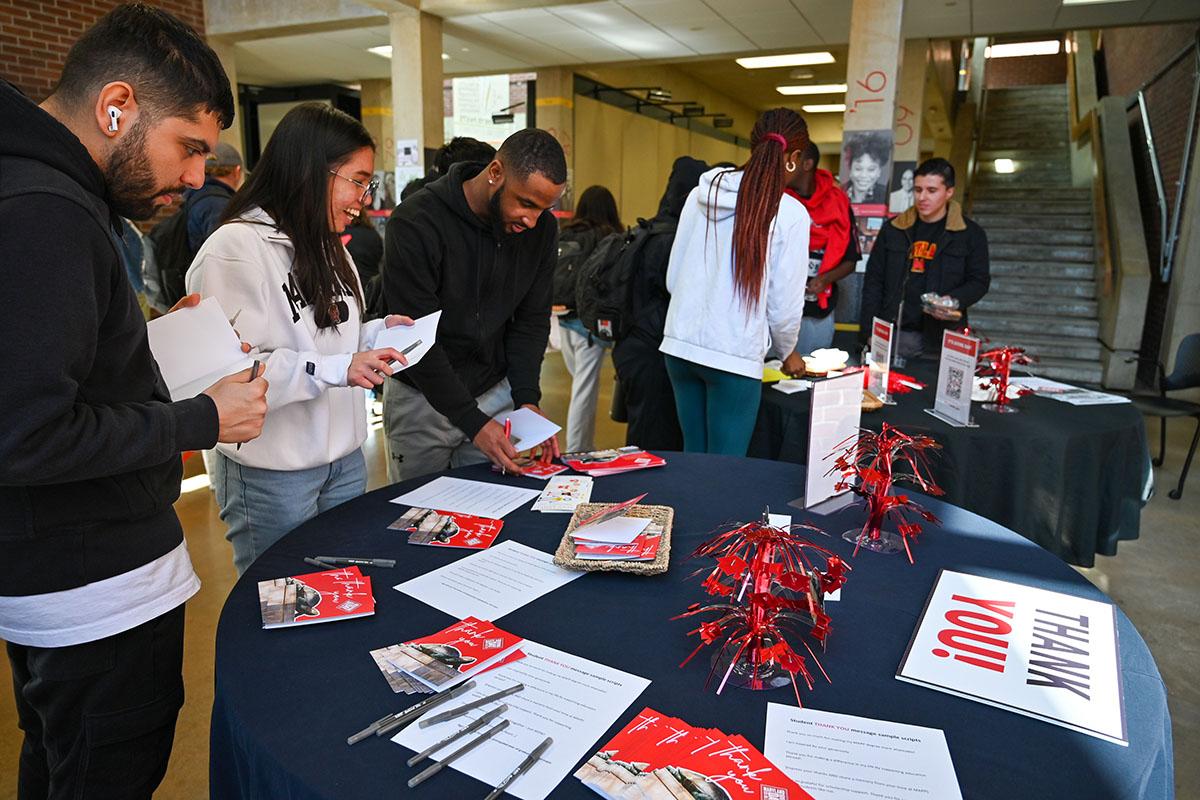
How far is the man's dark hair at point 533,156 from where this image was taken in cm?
176

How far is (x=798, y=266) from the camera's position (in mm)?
2246

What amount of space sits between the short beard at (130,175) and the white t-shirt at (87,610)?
512 mm

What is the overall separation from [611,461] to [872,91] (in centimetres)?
483

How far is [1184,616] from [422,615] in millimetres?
A: 2880

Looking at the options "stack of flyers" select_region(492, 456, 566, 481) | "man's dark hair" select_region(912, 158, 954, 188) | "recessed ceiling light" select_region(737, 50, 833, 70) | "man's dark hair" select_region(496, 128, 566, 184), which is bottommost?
"stack of flyers" select_region(492, 456, 566, 481)

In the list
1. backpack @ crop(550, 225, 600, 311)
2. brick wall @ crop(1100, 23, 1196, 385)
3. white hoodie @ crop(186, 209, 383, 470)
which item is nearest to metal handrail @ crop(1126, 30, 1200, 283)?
brick wall @ crop(1100, 23, 1196, 385)

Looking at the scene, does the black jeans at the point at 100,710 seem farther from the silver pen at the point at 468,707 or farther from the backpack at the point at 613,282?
the backpack at the point at 613,282

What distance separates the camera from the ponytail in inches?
84.9

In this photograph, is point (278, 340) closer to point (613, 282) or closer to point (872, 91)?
point (613, 282)

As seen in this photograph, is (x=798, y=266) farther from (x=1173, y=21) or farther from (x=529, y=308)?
(x=1173, y=21)

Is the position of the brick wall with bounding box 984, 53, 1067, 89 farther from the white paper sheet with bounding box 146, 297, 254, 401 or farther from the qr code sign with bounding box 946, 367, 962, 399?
the white paper sheet with bounding box 146, 297, 254, 401

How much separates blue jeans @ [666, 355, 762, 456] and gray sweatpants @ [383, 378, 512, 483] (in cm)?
62

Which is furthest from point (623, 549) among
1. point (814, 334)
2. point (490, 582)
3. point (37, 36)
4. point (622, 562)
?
point (37, 36)

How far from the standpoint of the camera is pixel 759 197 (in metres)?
2.16
